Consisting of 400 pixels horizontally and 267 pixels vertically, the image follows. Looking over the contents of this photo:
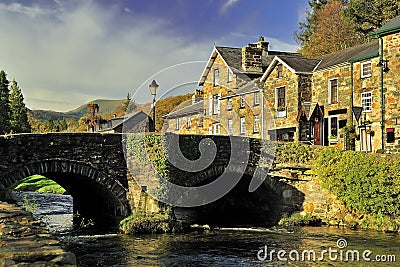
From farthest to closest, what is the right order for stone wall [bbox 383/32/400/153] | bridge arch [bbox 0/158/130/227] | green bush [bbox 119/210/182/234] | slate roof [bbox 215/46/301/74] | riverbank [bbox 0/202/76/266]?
slate roof [bbox 215/46/301/74], stone wall [bbox 383/32/400/153], green bush [bbox 119/210/182/234], bridge arch [bbox 0/158/130/227], riverbank [bbox 0/202/76/266]

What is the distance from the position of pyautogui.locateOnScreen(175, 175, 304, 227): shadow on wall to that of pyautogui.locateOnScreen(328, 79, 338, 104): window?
1092cm

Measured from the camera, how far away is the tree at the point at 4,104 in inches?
2410

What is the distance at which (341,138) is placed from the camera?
32.9m

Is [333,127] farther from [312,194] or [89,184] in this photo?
[89,184]

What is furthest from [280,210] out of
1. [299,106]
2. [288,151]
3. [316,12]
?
[316,12]

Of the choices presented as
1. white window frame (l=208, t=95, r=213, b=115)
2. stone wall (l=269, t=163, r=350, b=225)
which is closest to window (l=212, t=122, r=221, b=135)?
white window frame (l=208, t=95, r=213, b=115)

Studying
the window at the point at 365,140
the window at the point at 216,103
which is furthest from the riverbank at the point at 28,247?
the window at the point at 216,103

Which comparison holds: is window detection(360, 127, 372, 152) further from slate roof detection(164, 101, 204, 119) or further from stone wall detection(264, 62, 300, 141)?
slate roof detection(164, 101, 204, 119)

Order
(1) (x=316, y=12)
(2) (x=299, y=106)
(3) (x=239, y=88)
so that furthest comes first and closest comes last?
(1) (x=316, y=12), (3) (x=239, y=88), (2) (x=299, y=106)

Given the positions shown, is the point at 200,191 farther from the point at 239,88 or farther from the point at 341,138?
the point at 239,88

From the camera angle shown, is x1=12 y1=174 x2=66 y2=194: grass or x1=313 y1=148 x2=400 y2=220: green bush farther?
x1=12 y1=174 x2=66 y2=194: grass

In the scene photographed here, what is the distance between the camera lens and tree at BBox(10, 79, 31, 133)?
67562 mm

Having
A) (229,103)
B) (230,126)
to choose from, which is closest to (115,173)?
(230,126)

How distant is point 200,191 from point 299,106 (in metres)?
13.6
